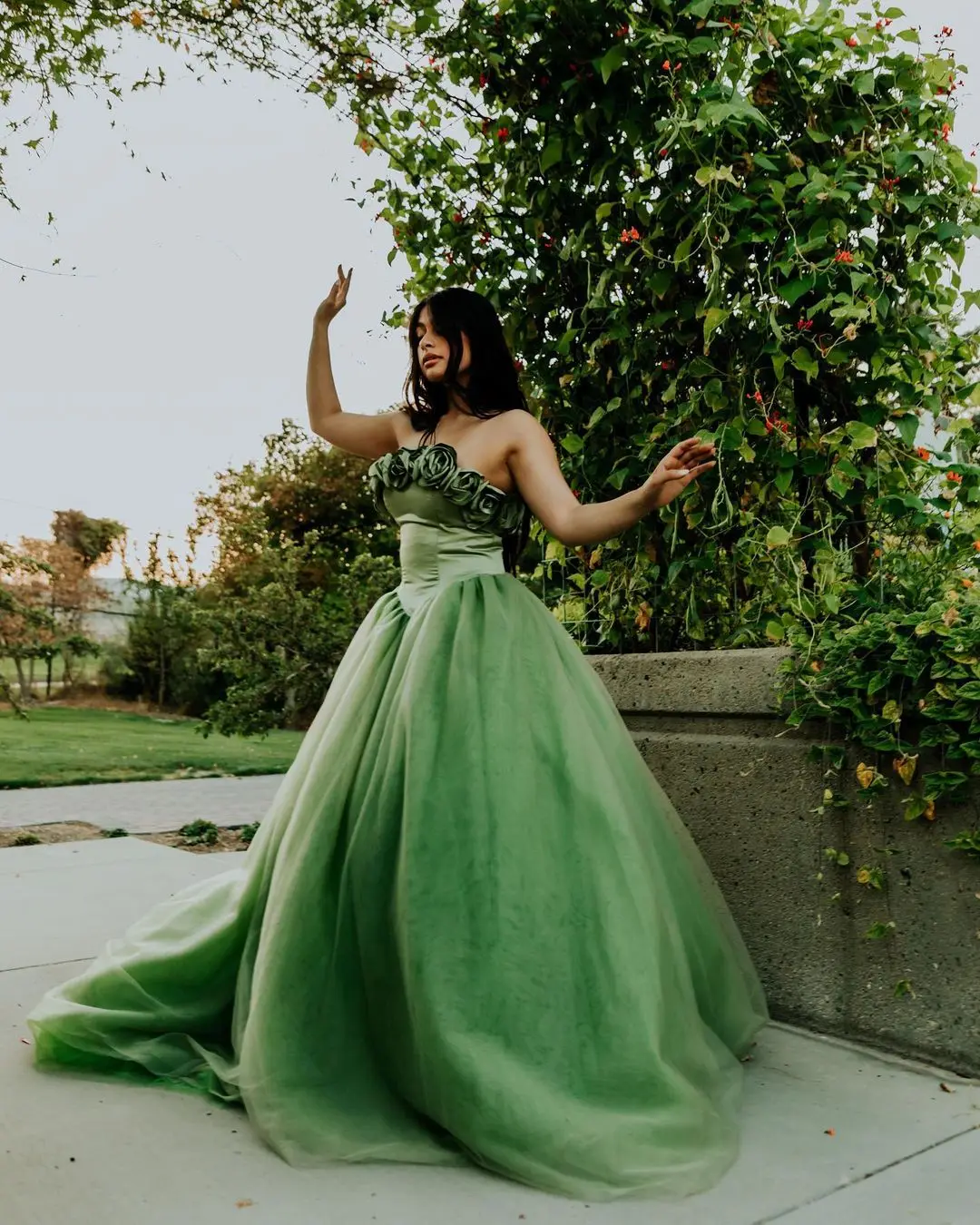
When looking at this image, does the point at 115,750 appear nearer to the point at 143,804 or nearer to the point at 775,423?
the point at 143,804

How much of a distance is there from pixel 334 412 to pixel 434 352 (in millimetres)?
Answer: 454

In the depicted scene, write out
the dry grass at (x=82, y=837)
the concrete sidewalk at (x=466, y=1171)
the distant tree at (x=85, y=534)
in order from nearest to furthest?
the concrete sidewalk at (x=466, y=1171) < the dry grass at (x=82, y=837) < the distant tree at (x=85, y=534)

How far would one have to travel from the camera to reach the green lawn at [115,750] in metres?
9.68

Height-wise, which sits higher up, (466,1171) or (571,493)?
(571,493)

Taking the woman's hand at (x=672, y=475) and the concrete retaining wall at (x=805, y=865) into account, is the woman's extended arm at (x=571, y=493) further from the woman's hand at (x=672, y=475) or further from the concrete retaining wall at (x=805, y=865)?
the concrete retaining wall at (x=805, y=865)

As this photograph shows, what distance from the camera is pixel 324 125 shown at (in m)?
3.66

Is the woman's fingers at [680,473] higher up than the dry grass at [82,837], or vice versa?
the woman's fingers at [680,473]

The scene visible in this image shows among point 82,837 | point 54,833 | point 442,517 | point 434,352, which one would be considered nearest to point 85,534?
point 54,833

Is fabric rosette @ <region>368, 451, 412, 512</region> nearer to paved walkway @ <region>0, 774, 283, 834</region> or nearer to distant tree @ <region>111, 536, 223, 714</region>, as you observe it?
paved walkway @ <region>0, 774, 283, 834</region>

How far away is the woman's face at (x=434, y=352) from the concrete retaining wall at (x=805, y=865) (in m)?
1.02

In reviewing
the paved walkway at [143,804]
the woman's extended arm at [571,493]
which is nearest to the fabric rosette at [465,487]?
the woman's extended arm at [571,493]

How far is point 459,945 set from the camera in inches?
83.2

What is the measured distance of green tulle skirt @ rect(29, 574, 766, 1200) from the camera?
2.01 metres

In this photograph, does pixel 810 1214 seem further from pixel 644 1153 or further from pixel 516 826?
pixel 516 826
